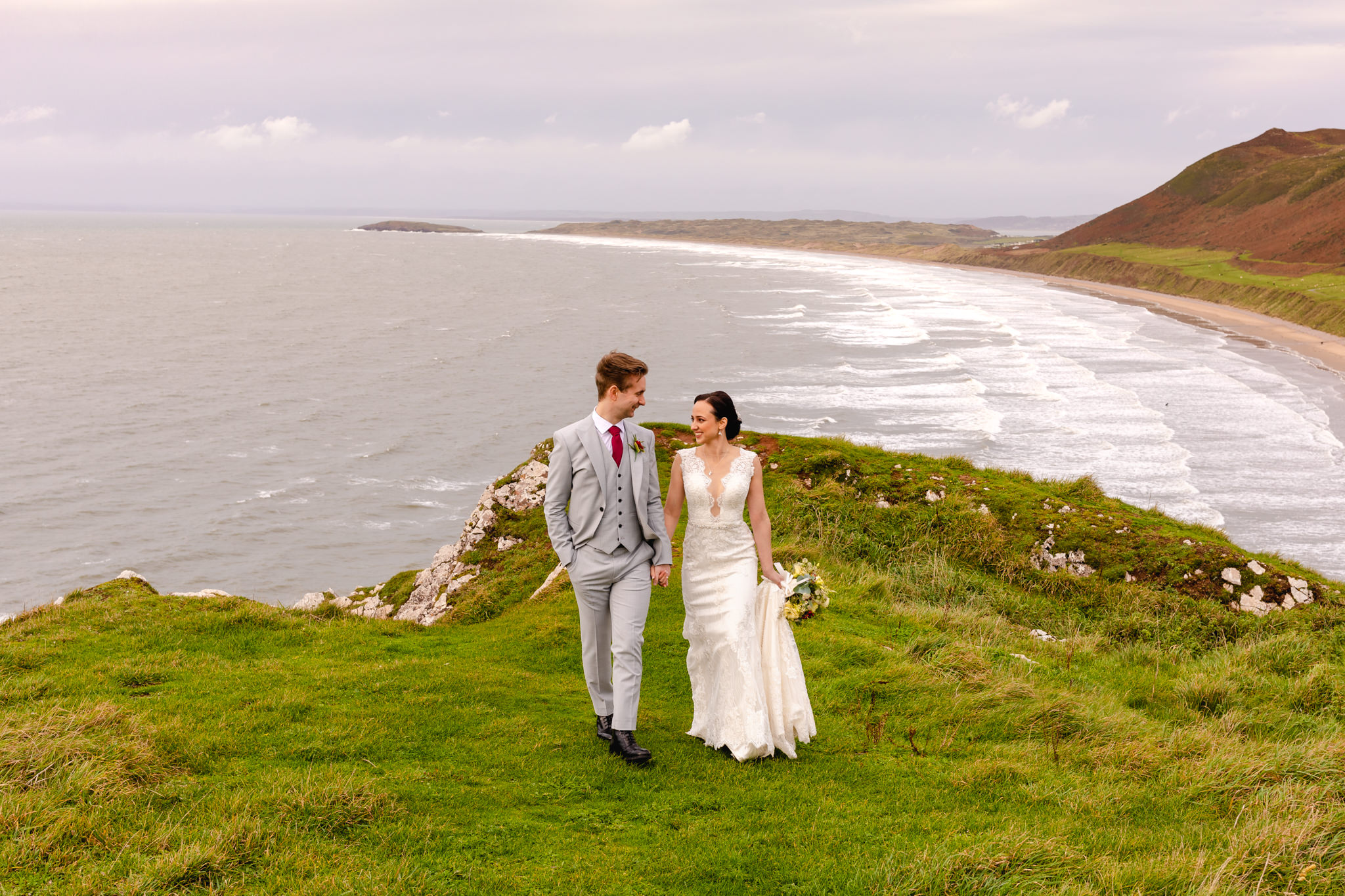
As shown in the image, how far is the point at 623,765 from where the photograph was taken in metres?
7.02

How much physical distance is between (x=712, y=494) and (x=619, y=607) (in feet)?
3.90

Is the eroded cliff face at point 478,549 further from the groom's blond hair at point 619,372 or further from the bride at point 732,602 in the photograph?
the groom's blond hair at point 619,372

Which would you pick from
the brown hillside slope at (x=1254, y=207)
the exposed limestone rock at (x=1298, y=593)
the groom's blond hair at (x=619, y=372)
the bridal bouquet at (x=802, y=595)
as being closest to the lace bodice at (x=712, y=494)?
the bridal bouquet at (x=802, y=595)

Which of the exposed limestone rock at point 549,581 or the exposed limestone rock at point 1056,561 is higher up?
the exposed limestone rock at point 549,581

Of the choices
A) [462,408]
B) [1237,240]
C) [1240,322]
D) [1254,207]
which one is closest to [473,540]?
[462,408]

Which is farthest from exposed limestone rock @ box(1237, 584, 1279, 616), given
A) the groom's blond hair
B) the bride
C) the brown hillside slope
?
the brown hillside slope

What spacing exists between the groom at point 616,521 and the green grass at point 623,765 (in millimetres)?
960

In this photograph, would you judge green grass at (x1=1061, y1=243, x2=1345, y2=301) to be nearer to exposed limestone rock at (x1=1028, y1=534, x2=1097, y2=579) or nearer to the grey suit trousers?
exposed limestone rock at (x1=1028, y1=534, x2=1097, y2=579)

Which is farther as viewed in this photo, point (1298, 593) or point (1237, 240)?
point (1237, 240)

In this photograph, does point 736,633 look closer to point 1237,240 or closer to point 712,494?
point 712,494

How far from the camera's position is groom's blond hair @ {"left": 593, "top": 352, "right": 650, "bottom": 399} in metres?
6.64

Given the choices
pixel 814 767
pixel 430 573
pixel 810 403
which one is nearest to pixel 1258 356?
pixel 810 403

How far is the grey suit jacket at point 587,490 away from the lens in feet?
22.4

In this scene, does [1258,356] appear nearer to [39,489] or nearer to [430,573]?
[430,573]
